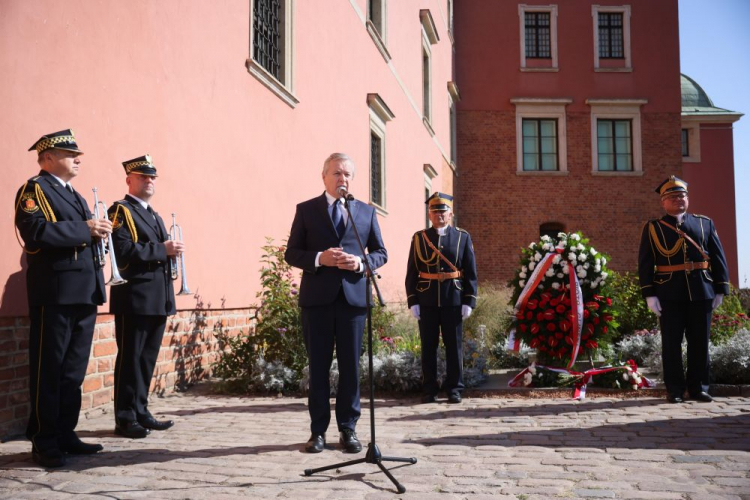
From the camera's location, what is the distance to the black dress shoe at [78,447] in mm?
4426

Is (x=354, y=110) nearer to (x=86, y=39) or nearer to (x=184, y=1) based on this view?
(x=184, y=1)

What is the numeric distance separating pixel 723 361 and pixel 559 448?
11.9ft

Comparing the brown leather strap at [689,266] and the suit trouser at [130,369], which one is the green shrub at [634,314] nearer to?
the brown leather strap at [689,266]

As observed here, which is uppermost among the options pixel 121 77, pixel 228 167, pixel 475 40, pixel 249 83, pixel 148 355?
pixel 475 40

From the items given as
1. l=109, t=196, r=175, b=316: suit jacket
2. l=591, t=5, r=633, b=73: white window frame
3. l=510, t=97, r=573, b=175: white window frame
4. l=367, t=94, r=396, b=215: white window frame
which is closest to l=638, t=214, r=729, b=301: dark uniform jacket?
l=109, t=196, r=175, b=316: suit jacket

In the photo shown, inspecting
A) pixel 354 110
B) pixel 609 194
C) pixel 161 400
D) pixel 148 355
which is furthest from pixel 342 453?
pixel 609 194

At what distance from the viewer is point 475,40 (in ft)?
77.5

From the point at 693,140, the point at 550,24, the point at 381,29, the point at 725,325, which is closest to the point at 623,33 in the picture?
the point at 550,24

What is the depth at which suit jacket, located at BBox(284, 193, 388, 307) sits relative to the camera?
4.52 m

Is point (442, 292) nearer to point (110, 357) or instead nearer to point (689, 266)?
point (689, 266)

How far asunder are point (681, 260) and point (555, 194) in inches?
654

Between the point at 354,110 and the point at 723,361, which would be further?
the point at 354,110

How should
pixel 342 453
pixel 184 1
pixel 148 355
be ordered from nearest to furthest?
pixel 342 453 → pixel 148 355 → pixel 184 1

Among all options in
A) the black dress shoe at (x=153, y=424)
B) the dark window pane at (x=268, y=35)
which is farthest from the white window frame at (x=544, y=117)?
the black dress shoe at (x=153, y=424)
